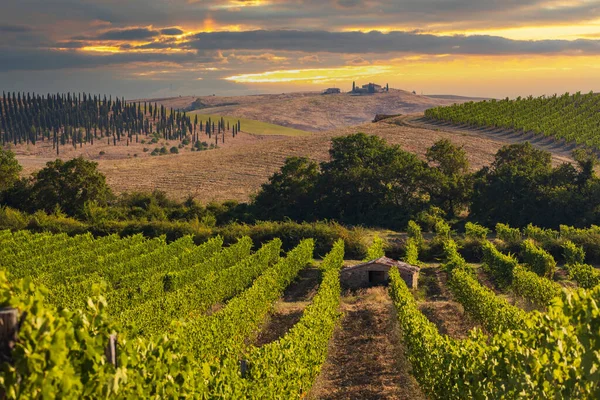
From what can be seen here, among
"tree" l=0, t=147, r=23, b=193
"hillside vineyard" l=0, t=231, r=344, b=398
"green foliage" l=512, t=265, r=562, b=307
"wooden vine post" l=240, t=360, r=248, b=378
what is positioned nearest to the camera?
"hillside vineyard" l=0, t=231, r=344, b=398

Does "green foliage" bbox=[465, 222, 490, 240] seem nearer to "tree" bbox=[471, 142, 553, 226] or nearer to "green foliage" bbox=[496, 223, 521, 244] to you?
"green foliage" bbox=[496, 223, 521, 244]

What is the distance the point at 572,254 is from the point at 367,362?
28224mm

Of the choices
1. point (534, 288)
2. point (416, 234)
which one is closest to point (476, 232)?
point (416, 234)

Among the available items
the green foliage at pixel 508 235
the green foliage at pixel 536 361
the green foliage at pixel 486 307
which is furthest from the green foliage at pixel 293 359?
the green foliage at pixel 508 235

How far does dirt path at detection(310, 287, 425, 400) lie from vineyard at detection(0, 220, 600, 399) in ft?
1.85

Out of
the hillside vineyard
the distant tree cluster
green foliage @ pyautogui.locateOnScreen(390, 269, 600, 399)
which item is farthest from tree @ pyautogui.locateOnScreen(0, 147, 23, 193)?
green foliage @ pyautogui.locateOnScreen(390, 269, 600, 399)

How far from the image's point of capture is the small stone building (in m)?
41.9

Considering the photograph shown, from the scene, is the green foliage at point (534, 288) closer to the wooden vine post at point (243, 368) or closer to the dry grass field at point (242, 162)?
the wooden vine post at point (243, 368)

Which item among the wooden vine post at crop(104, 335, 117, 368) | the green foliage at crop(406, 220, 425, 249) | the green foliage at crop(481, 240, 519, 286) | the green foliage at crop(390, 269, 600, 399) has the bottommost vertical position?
the green foliage at crop(406, 220, 425, 249)

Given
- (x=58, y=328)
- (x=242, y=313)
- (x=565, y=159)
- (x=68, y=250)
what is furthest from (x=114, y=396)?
(x=565, y=159)

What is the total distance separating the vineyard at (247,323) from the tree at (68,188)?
52.3ft

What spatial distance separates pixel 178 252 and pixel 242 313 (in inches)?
861

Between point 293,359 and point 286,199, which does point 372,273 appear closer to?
point 293,359

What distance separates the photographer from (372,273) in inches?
1671
